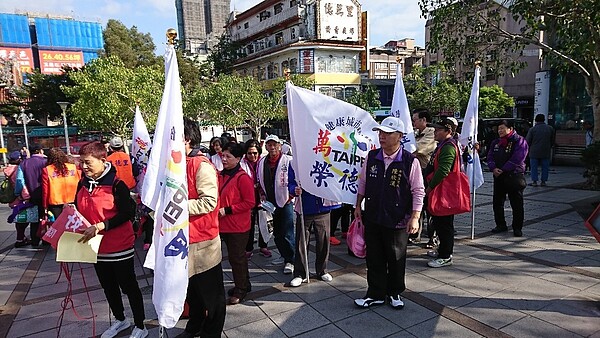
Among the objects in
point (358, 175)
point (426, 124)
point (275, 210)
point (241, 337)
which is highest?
point (426, 124)

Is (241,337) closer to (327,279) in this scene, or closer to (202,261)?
(202,261)

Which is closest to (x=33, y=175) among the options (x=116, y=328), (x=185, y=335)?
(x=116, y=328)

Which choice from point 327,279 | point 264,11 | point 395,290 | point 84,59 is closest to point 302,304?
point 327,279

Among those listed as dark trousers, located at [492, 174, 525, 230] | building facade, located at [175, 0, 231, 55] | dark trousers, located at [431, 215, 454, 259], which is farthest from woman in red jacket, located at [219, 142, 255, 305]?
building facade, located at [175, 0, 231, 55]

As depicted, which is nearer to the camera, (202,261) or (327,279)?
(202,261)

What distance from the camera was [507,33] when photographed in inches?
344

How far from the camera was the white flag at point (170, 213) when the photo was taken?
2467 millimetres

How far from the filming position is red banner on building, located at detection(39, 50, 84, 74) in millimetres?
48344

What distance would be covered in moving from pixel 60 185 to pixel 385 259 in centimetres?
487

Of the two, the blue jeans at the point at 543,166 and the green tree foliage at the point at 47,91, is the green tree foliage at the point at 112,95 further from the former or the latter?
the blue jeans at the point at 543,166

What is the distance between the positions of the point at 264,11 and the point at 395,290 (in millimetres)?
41140

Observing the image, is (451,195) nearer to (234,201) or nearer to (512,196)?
(512,196)

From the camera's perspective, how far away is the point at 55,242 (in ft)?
9.85

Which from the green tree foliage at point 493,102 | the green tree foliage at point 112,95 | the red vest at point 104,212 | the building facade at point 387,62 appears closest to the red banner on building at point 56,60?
the green tree foliage at point 112,95
